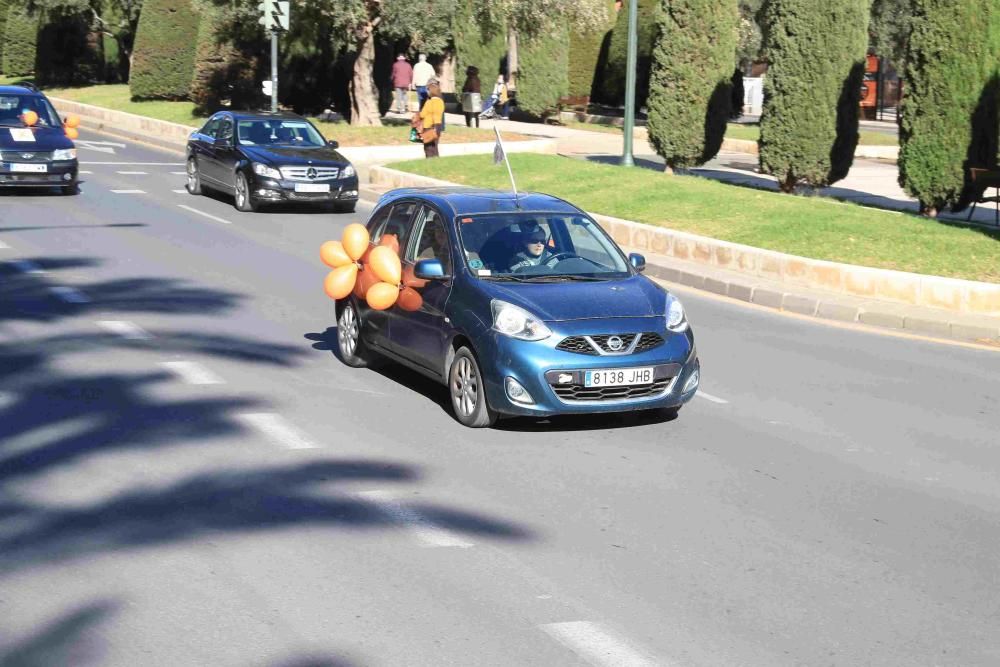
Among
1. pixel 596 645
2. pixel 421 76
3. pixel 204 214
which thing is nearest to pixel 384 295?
pixel 596 645

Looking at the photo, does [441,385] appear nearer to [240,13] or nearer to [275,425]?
[275,425]

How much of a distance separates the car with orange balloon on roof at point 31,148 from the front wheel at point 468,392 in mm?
16704

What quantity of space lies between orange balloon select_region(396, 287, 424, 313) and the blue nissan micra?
0.01m

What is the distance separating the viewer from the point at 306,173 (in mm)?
24562

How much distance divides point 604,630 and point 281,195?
62.0 ft

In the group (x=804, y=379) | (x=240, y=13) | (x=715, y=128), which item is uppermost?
(x=240, y=13)

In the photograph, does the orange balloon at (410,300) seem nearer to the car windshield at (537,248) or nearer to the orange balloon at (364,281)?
the orange balloon at (364,281)

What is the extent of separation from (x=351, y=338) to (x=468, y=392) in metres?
2.37

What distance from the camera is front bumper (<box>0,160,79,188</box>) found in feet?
81.7

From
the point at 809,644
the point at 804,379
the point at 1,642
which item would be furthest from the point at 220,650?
the point at 804,379

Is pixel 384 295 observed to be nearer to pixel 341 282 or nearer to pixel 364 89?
pixel 341 282

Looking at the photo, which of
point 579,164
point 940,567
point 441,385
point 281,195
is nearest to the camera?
point 940,567

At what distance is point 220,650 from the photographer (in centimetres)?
593

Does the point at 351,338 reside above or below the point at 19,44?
below
